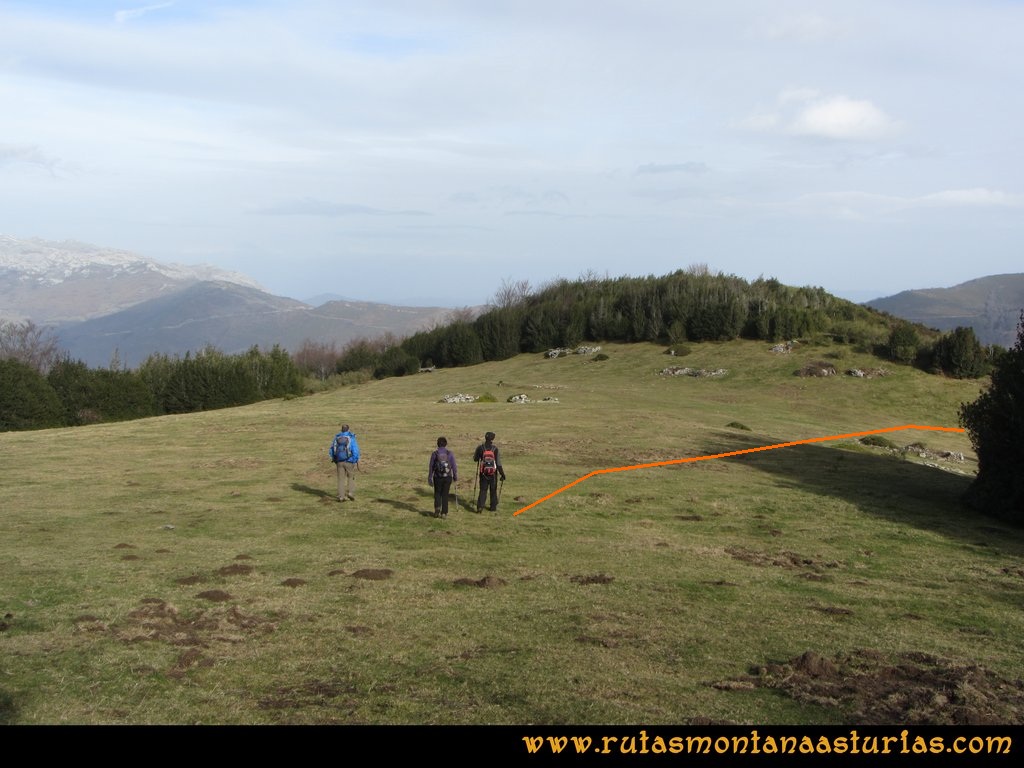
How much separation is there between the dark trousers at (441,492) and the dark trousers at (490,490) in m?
1.22

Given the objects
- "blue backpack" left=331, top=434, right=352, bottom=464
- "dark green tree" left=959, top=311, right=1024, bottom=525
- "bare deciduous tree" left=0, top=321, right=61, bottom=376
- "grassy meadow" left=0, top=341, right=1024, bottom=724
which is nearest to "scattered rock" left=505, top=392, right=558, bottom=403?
"grassy meadow" left=0, top=341, right=1024, bottom=724

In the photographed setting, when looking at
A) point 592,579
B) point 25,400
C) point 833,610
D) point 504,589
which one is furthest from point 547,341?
point 833,610

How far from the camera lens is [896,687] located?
11.4 meters

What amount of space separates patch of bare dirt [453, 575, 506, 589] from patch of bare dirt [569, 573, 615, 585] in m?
1.68

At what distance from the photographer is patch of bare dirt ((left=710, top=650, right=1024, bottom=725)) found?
401 inches

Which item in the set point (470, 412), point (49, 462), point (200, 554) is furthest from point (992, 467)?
point (49, 462)

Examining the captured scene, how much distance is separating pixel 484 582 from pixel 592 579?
8.26 ft

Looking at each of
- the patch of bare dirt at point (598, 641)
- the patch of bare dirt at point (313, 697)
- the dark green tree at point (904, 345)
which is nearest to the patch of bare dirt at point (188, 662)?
the patch of bare dirt at point (313, 697)

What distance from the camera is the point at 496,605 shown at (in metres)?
16.0

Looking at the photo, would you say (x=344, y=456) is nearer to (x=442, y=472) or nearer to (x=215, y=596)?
(x=442, y=472)

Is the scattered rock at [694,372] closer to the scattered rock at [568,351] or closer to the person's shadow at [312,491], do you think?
the scattered rock at [568,351]

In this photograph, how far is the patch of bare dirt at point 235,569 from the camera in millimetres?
18069

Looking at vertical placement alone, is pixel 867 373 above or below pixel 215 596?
above
